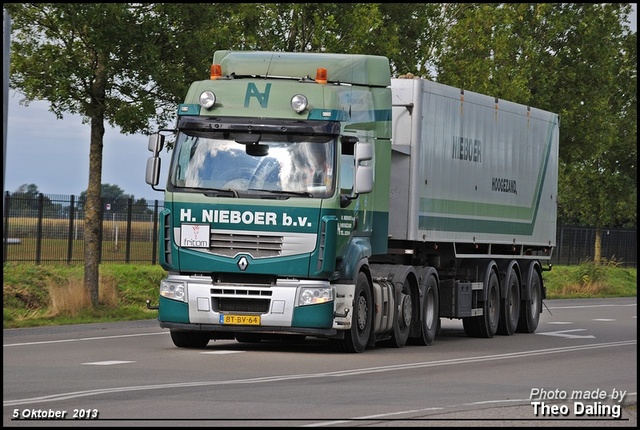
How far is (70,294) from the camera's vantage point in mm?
26734

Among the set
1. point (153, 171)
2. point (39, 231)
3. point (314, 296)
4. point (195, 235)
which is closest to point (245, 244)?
point (195, 235)

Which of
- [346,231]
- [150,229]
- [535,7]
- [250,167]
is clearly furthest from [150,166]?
[535,7]

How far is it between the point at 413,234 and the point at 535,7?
96.2 feet

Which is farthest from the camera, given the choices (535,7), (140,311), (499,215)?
(535,7)

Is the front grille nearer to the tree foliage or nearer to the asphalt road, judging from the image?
the asphalt road

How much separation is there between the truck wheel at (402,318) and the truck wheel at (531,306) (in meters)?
5.90

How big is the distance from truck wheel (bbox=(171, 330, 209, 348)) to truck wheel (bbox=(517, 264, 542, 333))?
8.48 m

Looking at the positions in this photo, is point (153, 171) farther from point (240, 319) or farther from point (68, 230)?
point (68, 230)

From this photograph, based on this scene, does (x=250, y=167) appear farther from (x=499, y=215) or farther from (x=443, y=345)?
(x=499, y=215)

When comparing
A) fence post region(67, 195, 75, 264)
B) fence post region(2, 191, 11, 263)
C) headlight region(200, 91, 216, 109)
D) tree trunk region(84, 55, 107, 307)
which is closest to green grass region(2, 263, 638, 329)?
tree trunk region(84, 55, 107, 307)

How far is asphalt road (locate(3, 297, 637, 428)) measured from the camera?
40.2ft

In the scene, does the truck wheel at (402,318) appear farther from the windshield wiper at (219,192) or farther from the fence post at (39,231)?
the fence post at (39,231)

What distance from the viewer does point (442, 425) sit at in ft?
38.9

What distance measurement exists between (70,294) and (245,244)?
8.22 m
